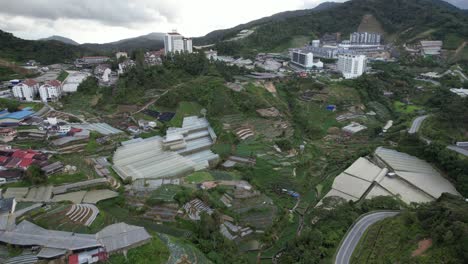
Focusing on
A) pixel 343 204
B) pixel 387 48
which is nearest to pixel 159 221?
pixel 343 204

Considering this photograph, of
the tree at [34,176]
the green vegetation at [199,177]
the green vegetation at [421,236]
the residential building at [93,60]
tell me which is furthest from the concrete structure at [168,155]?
the residential building at [93,60]

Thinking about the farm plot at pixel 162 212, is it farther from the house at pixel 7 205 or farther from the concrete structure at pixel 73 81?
the concrete structure at pixel 73 81

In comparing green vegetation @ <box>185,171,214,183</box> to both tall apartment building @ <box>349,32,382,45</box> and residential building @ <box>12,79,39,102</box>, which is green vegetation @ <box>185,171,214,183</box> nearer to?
residential building @ <box>12,79,39,102</box>

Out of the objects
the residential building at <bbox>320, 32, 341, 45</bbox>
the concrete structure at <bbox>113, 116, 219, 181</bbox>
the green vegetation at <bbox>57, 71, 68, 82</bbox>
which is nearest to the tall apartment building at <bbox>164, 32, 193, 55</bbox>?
the green vegetation at <bbox>57, 71, 68, 82</bbox>

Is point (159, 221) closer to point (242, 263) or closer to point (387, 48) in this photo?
point (242, 263)

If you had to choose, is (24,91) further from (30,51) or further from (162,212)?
(162,212)

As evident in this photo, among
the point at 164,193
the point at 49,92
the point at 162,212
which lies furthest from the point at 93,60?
the point at 162,212
